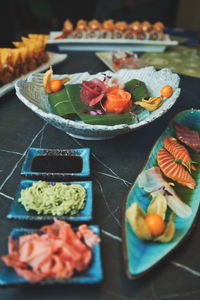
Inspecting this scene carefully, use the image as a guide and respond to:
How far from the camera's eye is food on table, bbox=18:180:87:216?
0.87m

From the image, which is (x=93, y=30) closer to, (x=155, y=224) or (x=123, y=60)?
(x=123, y=60)

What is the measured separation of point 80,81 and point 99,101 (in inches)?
13.5

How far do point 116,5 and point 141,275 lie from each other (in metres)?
4.50

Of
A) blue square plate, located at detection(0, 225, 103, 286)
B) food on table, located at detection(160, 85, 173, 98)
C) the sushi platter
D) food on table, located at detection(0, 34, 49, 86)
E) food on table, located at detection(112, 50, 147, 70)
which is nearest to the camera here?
blue square plate, located at detection(0, 225, 103, 286)

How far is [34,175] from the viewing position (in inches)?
Result: 40.7

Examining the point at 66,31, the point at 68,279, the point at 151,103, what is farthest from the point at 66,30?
the point at 68,279

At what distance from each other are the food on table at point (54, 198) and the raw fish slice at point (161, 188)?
0.78 ft

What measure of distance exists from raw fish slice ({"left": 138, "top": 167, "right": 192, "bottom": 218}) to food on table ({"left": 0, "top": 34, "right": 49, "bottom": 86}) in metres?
1.14

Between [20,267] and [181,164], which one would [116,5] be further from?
[20,267]

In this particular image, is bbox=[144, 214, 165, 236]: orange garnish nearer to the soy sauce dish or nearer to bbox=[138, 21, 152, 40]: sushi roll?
the soy sauce dish

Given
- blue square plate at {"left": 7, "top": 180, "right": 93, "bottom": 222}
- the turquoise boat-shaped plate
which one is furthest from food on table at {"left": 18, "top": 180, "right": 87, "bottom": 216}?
the turquoise boat-shaped plate

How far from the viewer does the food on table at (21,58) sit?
1.67 meters

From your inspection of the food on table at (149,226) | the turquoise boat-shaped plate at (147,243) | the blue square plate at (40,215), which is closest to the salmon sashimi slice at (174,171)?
the turquoise boat-shaped plate at (147,243)

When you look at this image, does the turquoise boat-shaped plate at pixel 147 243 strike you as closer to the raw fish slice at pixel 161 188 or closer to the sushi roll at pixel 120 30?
the raw fish slice at pixel 161 188
